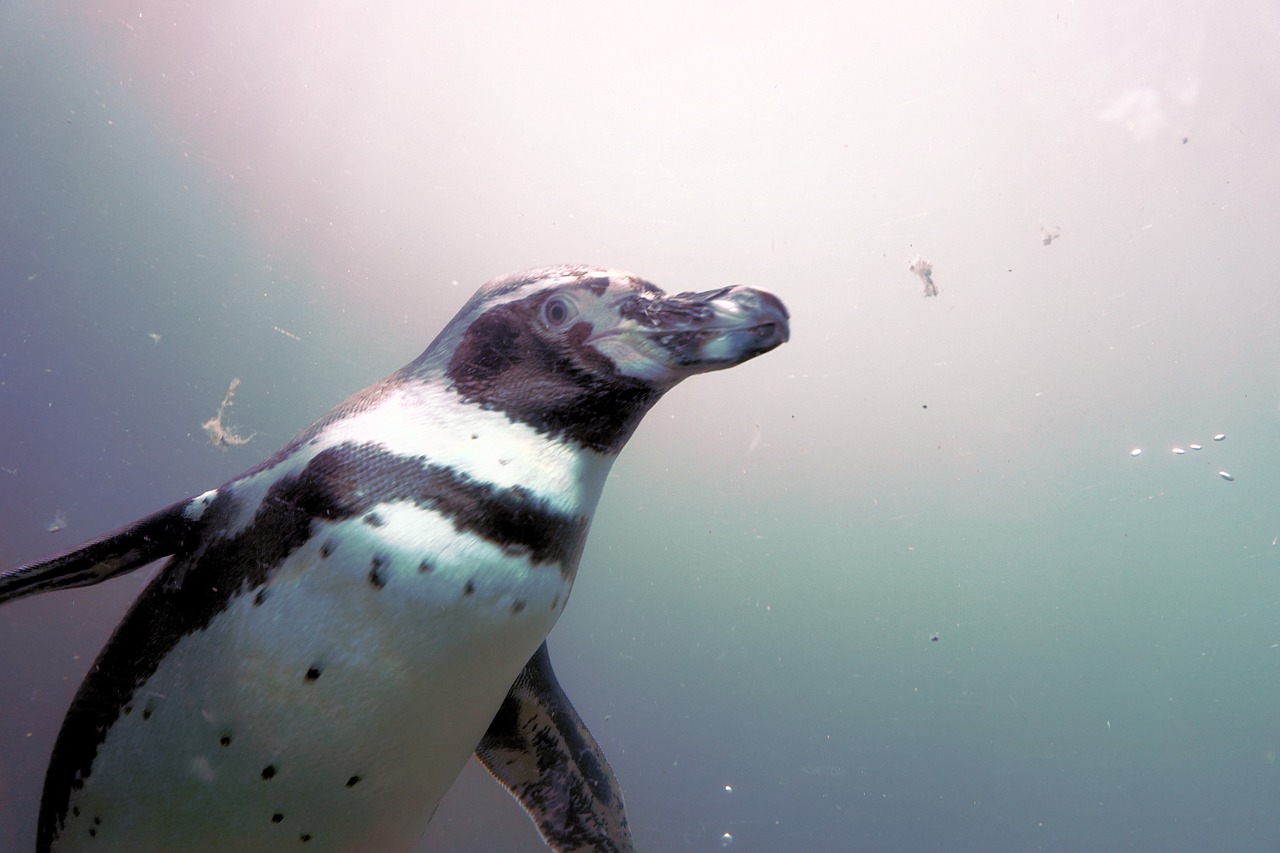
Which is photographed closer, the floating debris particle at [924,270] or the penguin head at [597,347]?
the penguin head at [597,347]

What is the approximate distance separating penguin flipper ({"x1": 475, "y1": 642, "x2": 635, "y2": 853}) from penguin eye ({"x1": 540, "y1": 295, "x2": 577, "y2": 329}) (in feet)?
2.28

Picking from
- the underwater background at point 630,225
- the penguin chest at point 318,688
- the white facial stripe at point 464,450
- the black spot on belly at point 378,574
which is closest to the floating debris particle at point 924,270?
the underwater background at point 630,225

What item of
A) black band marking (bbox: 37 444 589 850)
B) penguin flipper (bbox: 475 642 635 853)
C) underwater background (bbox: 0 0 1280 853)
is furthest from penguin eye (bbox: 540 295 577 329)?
underwater background (bbox: 0 0 1280 853)

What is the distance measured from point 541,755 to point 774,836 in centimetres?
408

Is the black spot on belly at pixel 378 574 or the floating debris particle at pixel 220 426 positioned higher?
the black spot on belly at pixel 378 574

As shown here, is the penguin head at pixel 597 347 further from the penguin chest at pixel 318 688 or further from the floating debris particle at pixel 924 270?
the floating debris particle at pixel 924 270

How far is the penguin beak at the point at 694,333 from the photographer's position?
0.79m

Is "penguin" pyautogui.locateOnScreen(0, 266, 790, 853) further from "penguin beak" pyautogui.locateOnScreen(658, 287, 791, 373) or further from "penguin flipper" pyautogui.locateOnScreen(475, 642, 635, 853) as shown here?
"penguin flipper" pyautogui.locateOnScreen(475, 642, 635, 853)

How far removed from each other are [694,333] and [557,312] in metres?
0.21

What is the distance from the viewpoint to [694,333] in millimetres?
793

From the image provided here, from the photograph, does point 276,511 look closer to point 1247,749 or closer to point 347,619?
point 347,619

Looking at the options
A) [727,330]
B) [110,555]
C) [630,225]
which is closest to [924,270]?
[630,225]

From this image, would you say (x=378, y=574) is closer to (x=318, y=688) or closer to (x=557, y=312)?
(x=318, y=688)

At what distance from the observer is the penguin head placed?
79cm
